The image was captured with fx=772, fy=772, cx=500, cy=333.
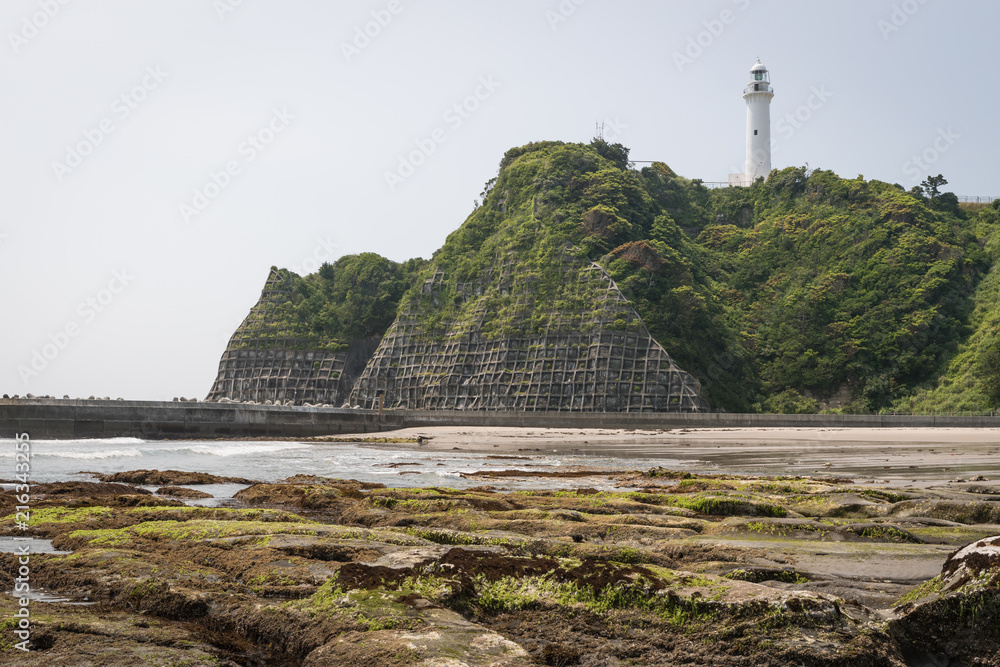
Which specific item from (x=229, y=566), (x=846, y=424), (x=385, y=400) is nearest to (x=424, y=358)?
(x=385, y=400)

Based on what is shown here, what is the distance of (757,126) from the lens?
9431 centimetres

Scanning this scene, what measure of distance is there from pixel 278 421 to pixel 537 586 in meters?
43.1

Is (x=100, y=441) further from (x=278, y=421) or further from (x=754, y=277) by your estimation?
(x=754, y=277)

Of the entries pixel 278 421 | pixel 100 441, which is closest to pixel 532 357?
pixel 278 421

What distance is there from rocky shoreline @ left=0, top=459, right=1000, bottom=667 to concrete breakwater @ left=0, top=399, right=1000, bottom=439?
34096 mm

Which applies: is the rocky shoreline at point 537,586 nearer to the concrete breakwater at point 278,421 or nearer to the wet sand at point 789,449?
the wet sand at point 789,449

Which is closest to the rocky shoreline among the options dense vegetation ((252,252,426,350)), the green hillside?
the green hillside

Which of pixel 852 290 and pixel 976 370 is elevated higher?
pixel 852 290

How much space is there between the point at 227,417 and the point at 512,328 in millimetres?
33541

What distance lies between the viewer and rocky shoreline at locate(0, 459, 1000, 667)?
13.8 ft

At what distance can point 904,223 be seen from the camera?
234ft

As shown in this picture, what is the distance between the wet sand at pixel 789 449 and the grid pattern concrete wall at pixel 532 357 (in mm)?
19972

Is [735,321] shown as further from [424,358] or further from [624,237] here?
[424,358]

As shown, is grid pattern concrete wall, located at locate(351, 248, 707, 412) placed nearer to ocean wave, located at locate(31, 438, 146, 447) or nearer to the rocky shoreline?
ocean wave, located at locate(31, 438, 146, 447)
